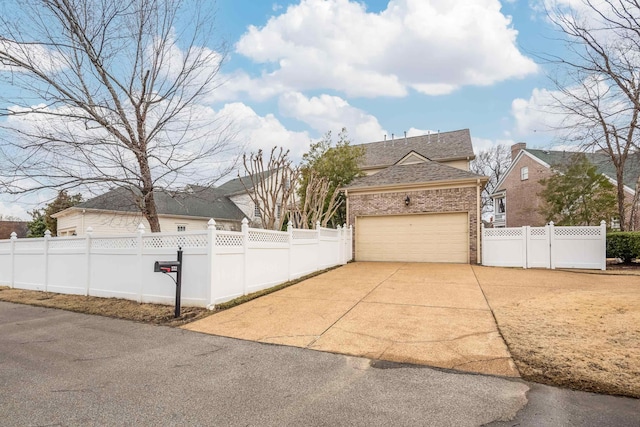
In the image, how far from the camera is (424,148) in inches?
925

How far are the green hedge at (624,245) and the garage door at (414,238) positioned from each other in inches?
191

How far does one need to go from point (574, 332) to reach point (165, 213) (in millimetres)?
18207

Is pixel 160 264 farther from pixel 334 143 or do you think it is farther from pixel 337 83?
pixel 334 143

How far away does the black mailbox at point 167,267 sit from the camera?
20.5ft

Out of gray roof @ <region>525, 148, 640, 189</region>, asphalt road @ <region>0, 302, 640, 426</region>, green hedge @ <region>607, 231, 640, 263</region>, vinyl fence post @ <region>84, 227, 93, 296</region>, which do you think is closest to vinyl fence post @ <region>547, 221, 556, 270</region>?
green hedge @ <region>607, 231, 640, 263</region>

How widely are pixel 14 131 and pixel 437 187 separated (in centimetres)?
1392

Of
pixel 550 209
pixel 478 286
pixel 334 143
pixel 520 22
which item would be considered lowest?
pixel 478 286

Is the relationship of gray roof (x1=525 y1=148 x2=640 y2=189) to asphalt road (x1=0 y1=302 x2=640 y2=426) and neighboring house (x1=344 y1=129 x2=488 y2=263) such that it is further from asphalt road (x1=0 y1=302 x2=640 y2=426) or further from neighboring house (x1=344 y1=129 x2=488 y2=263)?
asphalt road (x1=0 y1=302 x2=640 y2=426)

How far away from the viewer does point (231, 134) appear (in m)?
10.5

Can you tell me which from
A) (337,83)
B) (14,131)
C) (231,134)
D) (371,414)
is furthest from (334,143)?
(371,414)

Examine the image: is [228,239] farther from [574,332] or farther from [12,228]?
[12,228]

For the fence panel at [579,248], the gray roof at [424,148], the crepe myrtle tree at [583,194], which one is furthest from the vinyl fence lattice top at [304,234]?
the crepe myrtle tree at [583,194]

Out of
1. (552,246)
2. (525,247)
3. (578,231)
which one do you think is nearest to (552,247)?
(552,246)

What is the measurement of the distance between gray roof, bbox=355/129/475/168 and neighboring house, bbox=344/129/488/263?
6384mm
